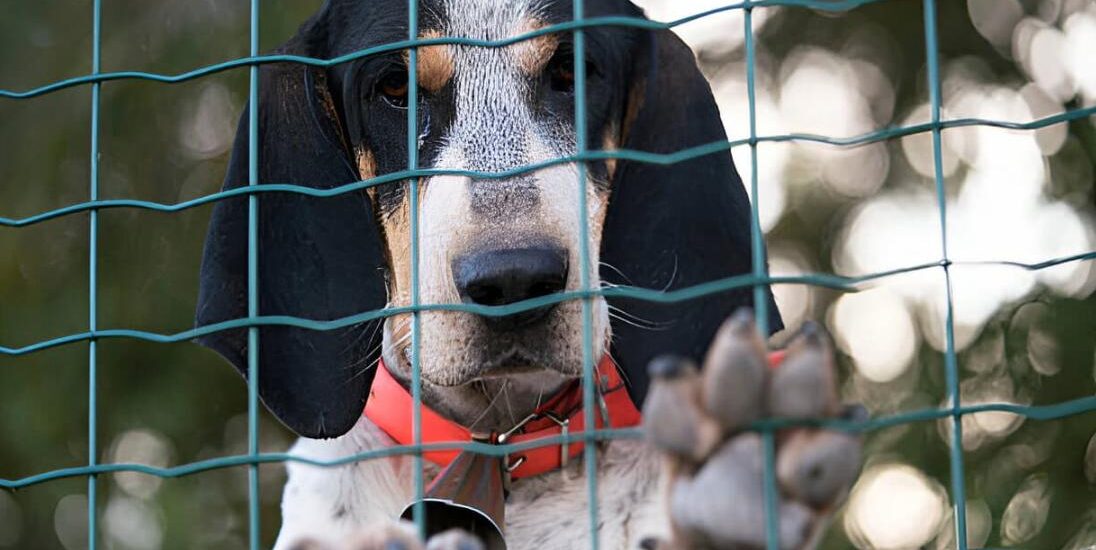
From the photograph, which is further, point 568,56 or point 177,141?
point 177,141

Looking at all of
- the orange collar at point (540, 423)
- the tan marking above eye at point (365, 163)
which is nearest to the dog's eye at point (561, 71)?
the tan marking above eye at point (365, 163)

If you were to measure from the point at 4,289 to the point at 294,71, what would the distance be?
295cm

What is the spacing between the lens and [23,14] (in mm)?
6234

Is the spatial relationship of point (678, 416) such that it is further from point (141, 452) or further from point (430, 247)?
point (141, 452)

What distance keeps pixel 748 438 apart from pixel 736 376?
0.24 feet

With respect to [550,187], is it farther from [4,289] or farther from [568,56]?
[4,289]

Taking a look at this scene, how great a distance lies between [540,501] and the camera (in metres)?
3.24

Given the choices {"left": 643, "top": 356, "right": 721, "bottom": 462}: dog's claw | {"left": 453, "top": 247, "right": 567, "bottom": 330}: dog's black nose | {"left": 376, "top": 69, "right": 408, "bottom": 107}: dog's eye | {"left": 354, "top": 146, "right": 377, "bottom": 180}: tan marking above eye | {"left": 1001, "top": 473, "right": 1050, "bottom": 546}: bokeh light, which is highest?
{"left": 376, "top": 69, "right": 408, "bottom": 107}: dog's eye

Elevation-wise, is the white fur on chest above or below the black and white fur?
below

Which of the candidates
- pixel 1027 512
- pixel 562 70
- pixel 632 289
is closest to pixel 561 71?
pixel 562 70

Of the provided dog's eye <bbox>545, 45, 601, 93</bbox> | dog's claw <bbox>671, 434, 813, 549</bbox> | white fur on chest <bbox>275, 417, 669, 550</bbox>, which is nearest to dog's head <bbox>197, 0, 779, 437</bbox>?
dog's eye <bbox>545, 45, 601, 93</bbox>

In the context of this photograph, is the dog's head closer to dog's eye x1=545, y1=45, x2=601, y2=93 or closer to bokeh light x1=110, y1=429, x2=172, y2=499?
dog's eye x1=545, y1=45, x2=601, y2=93

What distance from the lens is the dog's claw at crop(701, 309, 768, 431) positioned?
1675 millimetres

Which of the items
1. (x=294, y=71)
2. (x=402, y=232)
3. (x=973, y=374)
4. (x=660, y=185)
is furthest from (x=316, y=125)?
(x=973, y=374)
